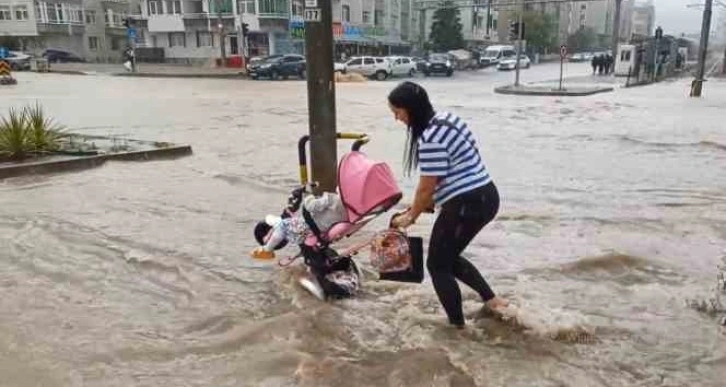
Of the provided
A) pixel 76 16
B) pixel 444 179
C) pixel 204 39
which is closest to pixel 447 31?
pixel 204 39

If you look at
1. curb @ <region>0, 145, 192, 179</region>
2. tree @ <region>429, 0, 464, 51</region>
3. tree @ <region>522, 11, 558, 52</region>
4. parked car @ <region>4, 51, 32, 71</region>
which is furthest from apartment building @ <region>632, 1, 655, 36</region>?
curb @ <region>0, 145, 192, 179</region>

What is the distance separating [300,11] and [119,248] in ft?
8.88

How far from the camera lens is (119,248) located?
20.2 ft

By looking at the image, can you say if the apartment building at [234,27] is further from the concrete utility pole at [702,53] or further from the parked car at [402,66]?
the concrete utility pole at [702,53]

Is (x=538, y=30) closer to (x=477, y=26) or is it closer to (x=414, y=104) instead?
(x=477, y=26)

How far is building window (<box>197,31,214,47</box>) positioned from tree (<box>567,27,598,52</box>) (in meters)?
69.7

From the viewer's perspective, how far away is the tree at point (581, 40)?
373 ft

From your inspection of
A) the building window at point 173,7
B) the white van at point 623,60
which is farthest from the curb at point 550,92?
the building window at point 173,7

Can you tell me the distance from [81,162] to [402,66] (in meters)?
38.1

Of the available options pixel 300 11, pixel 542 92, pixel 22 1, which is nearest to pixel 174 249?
pixel 300 11

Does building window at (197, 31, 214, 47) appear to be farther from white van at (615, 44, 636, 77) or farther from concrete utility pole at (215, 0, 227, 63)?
white van at (615, 44, 636, 77)

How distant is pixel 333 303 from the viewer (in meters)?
4.69

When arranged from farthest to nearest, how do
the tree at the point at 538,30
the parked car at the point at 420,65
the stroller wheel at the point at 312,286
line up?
the tree at the point at 538,30, the parked car at the point at 420,65, the stroller wheel at the point at 312,286

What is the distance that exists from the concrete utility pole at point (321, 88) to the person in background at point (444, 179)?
1728 millimetres
